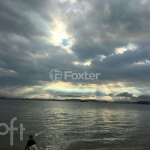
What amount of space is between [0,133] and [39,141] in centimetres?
956

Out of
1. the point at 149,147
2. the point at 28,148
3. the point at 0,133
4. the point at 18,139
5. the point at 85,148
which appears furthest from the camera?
the point at 0,133

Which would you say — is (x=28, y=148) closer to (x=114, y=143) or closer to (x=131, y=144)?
(x=114, y=143)

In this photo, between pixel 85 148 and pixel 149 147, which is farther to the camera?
pixel 149 147

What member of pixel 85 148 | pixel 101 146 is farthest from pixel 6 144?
pixel 101 146

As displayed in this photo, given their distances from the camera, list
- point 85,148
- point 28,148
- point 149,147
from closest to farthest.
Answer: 1. point 28,148
2. point 85,148
3. point 149,147

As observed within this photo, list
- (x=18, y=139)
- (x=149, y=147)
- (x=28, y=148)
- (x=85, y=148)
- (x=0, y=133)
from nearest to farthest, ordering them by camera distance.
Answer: (x=28, y=148), (x=85, y=148), (x=149, y=147), (x=18, y=139), (x=0, y=133)

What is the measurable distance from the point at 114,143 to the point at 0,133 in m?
21.9

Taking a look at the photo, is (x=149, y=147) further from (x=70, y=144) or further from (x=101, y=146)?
(x=70, y=144)

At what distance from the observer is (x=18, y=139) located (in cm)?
3316

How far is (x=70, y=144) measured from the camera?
31219 millimetres

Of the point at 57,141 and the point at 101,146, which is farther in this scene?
the point at 57,141

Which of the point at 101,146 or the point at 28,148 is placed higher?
the point at 28,148

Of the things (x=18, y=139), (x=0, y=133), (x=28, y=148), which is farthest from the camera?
(x=0, y=133)

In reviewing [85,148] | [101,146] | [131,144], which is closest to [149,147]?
[131,144]
